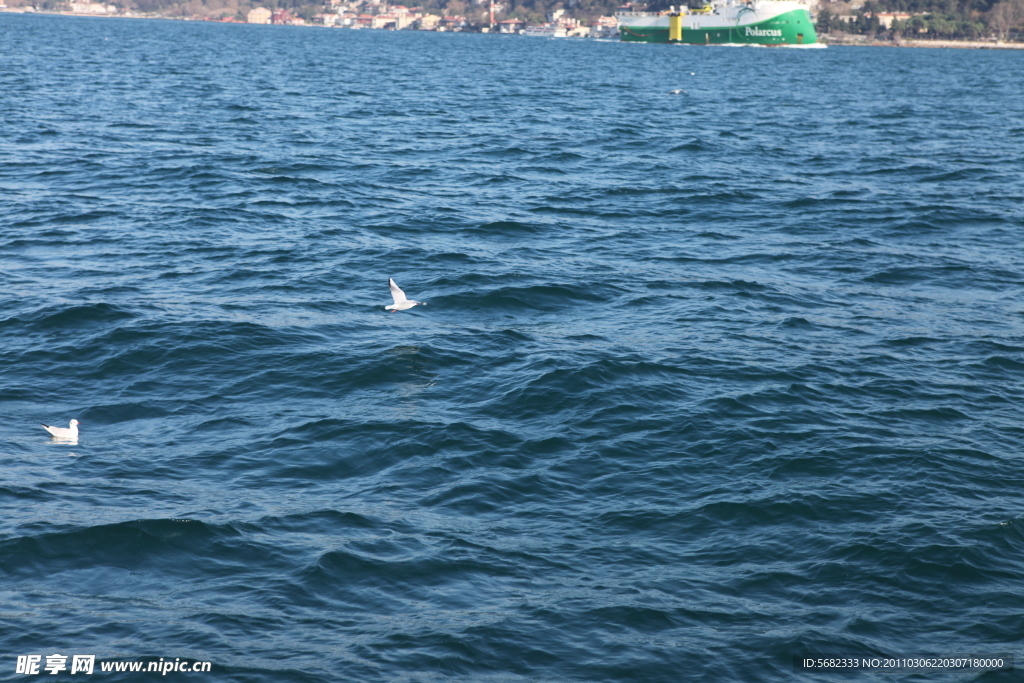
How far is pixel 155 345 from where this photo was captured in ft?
58.6

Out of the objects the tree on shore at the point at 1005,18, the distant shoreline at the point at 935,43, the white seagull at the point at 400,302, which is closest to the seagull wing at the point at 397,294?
the white seagull at the point at 400,302

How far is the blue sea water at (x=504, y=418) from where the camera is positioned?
1036 centimetres

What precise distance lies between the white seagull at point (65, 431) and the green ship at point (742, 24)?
6036 inches

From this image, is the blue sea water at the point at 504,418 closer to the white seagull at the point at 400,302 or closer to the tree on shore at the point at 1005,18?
the white seagull at the point at 400,302

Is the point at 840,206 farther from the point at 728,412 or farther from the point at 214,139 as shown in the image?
the point at 214,139

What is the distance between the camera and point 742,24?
152 metres

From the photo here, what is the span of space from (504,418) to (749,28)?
152 metres

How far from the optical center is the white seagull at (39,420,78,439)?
13938mm

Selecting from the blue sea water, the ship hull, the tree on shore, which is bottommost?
the blue sea water

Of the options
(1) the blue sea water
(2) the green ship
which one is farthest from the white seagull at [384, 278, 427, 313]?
(2) the green ship

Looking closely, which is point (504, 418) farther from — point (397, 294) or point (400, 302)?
point (400, 302)

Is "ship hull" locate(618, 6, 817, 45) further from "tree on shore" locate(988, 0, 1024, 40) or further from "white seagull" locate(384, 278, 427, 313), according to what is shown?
"white seagull" locate(384, 278, 427, 313)

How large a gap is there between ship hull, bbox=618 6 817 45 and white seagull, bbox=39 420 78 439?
153 metres

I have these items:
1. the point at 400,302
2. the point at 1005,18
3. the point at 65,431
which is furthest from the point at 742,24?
the point at 65,431
